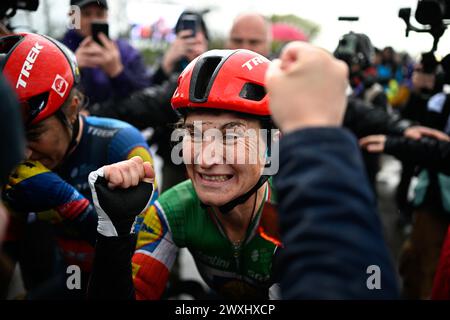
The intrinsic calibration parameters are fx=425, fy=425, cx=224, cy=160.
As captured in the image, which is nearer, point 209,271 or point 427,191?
point 209,271

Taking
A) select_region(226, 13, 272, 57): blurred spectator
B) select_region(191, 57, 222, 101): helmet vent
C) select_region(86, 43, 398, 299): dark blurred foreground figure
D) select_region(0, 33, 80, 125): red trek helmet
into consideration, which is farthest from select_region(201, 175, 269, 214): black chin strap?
select_region(226, 13, 272, 57): blurred spectator

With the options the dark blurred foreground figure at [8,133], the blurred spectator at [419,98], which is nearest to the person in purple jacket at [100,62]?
the blurred spectator at [419,98]

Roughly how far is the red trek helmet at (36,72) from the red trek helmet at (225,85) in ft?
2.23

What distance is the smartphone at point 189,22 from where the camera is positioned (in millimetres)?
4207

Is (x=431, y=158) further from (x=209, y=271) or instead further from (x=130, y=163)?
(x=130, y=163)

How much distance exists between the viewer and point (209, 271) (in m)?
2.37

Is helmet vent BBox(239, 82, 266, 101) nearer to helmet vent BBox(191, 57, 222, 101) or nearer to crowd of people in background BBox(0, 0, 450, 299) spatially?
crowd of people in background BBox(0, 0, 450, 299)

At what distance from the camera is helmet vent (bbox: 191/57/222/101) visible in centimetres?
195

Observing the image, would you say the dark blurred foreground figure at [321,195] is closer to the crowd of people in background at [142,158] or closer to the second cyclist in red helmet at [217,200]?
the crowd of people in background at [142,158]

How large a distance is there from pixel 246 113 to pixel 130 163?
60cm

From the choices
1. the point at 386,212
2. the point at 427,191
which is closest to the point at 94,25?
the point at 427,191
